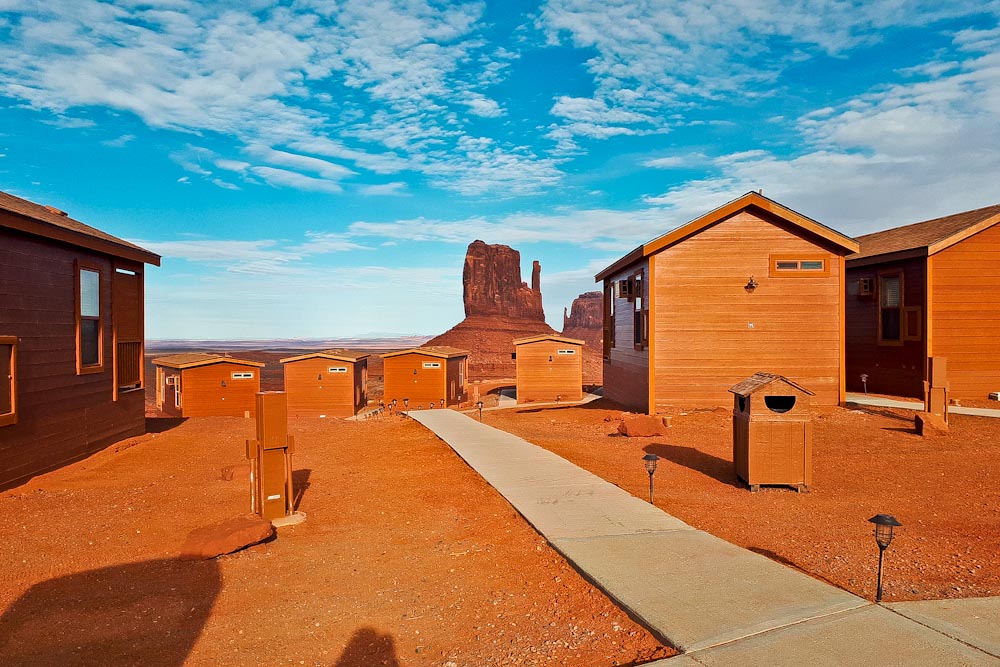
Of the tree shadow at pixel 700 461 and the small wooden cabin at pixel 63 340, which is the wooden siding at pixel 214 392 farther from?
the tree shadow at pixel 700 461

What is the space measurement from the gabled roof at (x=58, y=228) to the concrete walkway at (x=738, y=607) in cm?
1037

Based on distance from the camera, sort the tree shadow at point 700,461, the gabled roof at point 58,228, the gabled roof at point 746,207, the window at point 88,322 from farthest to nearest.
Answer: the gabled roof at point 746,207 → the window at point 88,322 → the tree shadow at point 700,461 → the gabled roof at point 58,228

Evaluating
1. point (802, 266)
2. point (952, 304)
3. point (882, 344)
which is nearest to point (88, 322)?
point (802, 266)

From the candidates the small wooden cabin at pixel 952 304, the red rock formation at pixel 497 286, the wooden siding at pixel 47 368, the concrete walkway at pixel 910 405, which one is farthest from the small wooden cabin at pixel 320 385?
the red rock formation at pixel 497 286

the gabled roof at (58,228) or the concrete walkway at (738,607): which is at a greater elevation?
the gabled roof at (58,228)

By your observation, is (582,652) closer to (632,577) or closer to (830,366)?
(632,577)

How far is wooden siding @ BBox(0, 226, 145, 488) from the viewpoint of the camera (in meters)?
10.5

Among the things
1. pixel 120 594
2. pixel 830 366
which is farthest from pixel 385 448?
pixel 830 366

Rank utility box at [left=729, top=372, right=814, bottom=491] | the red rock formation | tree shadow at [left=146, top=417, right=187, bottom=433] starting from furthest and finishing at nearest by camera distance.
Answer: the red rock formation
tree shadow at [left=146, top=417, right=187, bottom=433]
utility box at [left=729, top=372, right=814, bottom=491]

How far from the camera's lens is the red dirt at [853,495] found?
6.20 m

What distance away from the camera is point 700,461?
40.0 ft

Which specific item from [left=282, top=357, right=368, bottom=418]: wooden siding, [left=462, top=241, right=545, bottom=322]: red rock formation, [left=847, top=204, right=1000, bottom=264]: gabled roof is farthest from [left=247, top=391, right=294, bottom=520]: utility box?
[left=462, top=241, right=545, bottom=322]: red rock formation

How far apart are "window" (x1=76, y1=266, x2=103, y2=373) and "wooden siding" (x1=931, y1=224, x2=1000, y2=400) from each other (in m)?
25.6

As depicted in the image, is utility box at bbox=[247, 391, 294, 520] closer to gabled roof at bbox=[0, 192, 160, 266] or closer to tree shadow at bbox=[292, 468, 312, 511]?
tree shadow at bbox=[292, 468, 312, 511]
